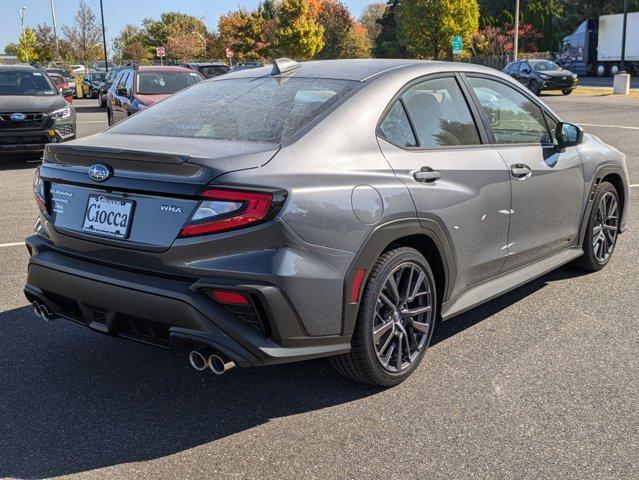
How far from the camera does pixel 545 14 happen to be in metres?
68.1

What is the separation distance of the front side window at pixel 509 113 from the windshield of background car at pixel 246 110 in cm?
108

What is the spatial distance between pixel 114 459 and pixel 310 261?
1.19m

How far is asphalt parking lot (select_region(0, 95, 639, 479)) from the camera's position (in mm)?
3002

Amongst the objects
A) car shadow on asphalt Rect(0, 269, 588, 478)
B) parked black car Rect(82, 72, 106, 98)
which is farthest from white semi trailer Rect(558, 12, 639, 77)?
car shadow on asphalt Rect(0, 269, 588, 478)

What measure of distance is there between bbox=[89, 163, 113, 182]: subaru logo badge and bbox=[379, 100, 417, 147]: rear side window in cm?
135

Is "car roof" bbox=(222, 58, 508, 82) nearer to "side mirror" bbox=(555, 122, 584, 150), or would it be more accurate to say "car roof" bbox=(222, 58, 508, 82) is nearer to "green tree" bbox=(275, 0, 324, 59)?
"side mirror" bbox=(555, 122, 584, 150)

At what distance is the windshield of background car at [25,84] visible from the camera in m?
12.9

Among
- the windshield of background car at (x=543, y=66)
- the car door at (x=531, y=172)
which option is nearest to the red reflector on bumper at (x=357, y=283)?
the car door at (x=531, y=172)

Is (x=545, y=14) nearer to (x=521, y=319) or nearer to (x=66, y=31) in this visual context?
(x=66, y=31)

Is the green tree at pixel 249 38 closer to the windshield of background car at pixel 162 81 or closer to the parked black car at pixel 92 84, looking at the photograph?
the parked black car at pixel 92 84

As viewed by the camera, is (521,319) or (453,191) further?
(521,319)

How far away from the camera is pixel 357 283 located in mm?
3291

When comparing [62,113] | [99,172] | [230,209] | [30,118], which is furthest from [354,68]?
[62,113]

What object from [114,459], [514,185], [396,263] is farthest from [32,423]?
[514,185]
